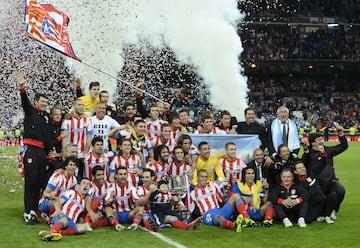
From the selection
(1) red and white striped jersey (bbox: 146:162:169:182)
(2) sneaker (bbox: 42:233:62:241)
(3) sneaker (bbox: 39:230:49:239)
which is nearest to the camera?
(2) sneaker (bbox: 42:233:62:241)

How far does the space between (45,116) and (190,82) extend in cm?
2946

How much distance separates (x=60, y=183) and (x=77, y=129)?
1.16 meters

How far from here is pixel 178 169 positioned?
8594 millimetres

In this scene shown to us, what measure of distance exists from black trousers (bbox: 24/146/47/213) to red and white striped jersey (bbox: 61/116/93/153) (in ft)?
1.85

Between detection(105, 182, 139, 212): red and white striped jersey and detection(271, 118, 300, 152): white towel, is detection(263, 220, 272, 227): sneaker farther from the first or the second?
detection(105, 182, 139, 212): red and white striped jersey

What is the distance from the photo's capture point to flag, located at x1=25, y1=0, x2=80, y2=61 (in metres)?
9.27

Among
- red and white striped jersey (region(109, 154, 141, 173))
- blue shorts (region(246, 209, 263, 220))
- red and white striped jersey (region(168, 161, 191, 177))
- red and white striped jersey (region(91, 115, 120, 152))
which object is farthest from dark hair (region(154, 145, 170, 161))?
blue shorts (region(246, 209, 263, 220))

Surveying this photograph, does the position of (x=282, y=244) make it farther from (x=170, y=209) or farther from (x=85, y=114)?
(x=85, y=114)

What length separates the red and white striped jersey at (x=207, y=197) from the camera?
26.9ft

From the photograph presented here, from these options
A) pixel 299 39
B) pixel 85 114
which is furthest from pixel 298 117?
pixel 85 114

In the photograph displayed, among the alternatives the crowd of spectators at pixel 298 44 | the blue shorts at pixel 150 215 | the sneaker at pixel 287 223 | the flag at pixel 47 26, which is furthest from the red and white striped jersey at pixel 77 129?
the crowd of spectators at pixel 298 44

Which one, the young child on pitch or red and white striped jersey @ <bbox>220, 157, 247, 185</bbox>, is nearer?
the young child on pitch

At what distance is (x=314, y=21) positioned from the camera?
42.9 metres

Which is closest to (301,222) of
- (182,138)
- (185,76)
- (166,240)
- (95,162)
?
(166,240)
